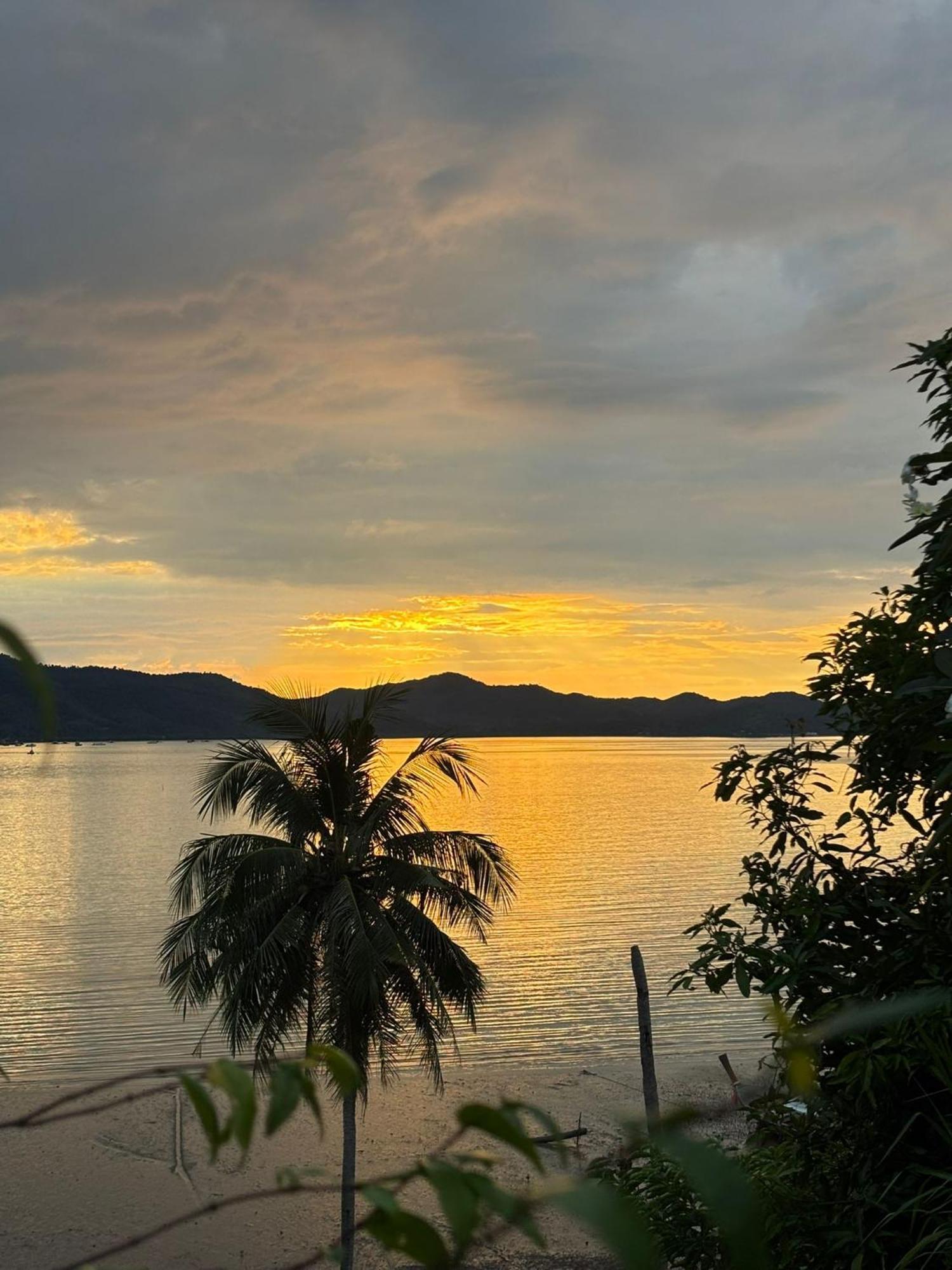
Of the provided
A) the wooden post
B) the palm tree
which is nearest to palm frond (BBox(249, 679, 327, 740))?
the palm tree

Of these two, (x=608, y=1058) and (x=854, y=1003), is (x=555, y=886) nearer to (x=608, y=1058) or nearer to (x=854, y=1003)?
(x=608, y=1058)

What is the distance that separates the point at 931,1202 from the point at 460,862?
11129 mm

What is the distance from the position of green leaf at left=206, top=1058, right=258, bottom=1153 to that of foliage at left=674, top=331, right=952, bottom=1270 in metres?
3.56

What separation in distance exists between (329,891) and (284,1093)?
1481 cm

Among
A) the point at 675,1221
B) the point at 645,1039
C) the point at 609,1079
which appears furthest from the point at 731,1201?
the point at 609,1079

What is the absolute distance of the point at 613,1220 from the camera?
46 centimetres

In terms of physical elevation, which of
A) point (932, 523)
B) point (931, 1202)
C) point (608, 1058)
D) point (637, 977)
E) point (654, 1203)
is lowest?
point (608, 1058)

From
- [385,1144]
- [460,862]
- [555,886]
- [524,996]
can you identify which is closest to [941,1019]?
[460,862]

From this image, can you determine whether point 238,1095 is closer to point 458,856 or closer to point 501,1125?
point 501,1125

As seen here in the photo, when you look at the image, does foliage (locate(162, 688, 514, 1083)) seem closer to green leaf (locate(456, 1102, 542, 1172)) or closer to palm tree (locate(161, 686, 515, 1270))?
palm tree (locate(161, 686, 515, 1270))

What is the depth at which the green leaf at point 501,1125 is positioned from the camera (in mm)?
535

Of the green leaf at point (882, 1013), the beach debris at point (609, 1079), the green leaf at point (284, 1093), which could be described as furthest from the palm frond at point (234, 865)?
the beach debris at point (609, 1079)

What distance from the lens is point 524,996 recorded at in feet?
117

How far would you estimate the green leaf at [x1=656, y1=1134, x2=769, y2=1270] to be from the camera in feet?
1.57
